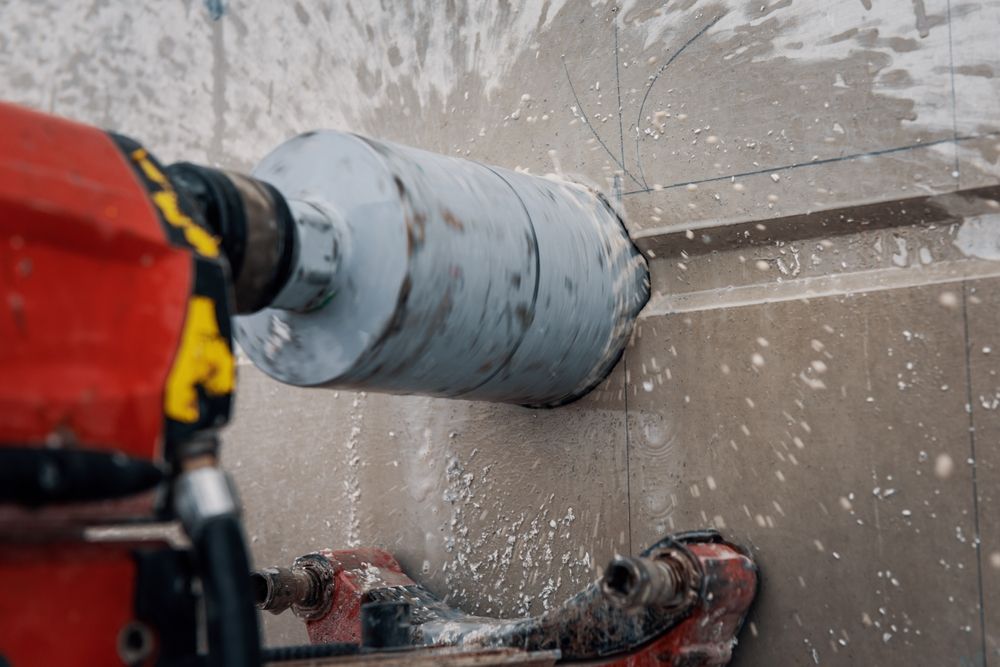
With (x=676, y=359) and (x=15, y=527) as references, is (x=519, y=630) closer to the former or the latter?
(x=676, y=359)

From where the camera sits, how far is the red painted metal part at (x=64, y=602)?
0.78 m

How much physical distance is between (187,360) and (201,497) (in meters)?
0.12

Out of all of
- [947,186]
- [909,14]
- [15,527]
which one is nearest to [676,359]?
[947,186]

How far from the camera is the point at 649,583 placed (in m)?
1.25

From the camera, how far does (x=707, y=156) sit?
5.21 ft

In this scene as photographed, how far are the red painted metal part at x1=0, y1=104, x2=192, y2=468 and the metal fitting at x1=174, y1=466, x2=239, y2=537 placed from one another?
0.12 ft

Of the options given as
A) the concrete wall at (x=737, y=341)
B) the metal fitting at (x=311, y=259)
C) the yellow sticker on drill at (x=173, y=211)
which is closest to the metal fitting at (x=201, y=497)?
the yellow sticker on drill at (x=173, y=211)

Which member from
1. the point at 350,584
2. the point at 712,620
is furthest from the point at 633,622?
the point at 350,584

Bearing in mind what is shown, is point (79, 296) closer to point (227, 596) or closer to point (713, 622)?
point (227, 596)

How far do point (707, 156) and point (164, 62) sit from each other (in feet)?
4.90

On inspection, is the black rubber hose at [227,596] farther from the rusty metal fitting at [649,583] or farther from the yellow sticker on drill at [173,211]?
the rusty metal fitting at [649,583]

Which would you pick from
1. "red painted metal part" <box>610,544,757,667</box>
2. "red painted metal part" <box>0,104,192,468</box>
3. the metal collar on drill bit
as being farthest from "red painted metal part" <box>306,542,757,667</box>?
"red painted metal part" <box>0,104,192,468</box>

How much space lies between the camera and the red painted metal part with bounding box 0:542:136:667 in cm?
78

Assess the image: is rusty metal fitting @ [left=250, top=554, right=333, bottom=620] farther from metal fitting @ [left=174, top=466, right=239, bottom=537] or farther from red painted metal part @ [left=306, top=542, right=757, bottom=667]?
metal fitting @ [left=174, top=466, right=239, bottom=537]
